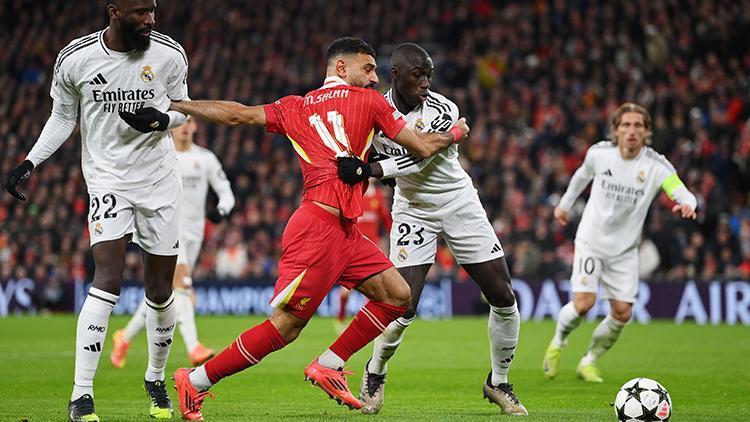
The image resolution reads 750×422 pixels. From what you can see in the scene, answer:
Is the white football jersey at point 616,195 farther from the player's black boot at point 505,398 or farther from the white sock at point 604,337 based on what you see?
the player's black boot at point 505,398

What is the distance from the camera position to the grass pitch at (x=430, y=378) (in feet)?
25.9

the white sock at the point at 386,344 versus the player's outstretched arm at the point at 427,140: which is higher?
the player's outstretched arm at the point at 427,140

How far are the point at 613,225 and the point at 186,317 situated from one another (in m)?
4.60

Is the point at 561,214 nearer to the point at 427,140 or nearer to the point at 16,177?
Answer: the point at 427,140

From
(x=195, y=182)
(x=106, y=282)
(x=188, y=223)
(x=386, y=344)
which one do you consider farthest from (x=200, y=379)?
(x=195, y=182)

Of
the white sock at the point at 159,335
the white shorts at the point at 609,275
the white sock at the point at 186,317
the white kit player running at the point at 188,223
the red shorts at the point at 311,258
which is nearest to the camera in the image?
the red shorts at the point at 311,258

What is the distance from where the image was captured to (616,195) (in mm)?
10984

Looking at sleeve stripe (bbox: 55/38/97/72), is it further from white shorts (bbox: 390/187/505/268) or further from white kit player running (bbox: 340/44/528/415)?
white shorts (bbox: 390/187/505/268)

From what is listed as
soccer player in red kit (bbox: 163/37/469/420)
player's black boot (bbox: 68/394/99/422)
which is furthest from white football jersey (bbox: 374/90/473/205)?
player's black boot (bbox: 68/394/99/422)

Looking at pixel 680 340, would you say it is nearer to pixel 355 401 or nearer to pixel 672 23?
pixel 355 401

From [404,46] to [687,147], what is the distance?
16417 millimetres

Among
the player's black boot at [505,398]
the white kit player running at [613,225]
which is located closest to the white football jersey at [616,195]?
the white kit player running at [613,225]

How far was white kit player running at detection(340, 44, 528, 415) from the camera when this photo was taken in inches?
311

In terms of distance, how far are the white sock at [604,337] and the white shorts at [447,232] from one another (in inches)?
122
